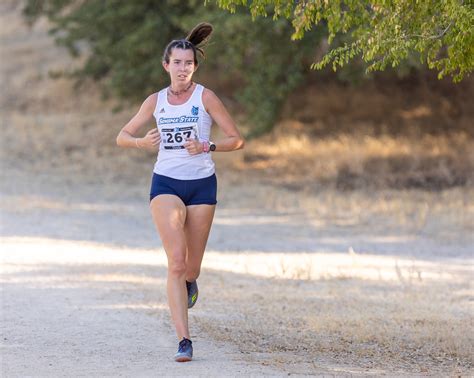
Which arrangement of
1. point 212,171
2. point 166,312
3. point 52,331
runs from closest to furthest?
point 212,171, point 52,331, point 166,312

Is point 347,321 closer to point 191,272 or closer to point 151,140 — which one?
A: point 191,272

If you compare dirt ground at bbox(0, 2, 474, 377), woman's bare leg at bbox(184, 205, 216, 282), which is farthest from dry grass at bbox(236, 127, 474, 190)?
woman's bare leg at bbox(184, 205, 216, 282)

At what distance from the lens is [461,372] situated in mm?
7195

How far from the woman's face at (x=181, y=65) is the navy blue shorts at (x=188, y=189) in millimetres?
688

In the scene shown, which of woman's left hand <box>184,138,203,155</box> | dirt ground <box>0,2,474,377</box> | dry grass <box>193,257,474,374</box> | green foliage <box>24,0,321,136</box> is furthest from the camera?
green foliage <box>24,0,321,136</box>

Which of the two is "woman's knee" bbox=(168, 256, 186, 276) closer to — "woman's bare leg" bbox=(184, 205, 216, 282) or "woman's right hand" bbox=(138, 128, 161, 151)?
"woman's bare leg" bbox=(184, 205, 216, 282)

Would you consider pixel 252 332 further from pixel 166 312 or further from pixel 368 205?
pixel 368 205

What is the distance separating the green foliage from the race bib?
33.9ft

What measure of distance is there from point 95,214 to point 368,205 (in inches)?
184

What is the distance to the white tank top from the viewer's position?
22.4 ft

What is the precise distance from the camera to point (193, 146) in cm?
670

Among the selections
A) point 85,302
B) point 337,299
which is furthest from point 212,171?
point 337,299

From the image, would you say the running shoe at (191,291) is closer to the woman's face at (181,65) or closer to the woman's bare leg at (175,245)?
the woman's bare leg at (175,245)

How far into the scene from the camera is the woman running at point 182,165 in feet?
22.3
